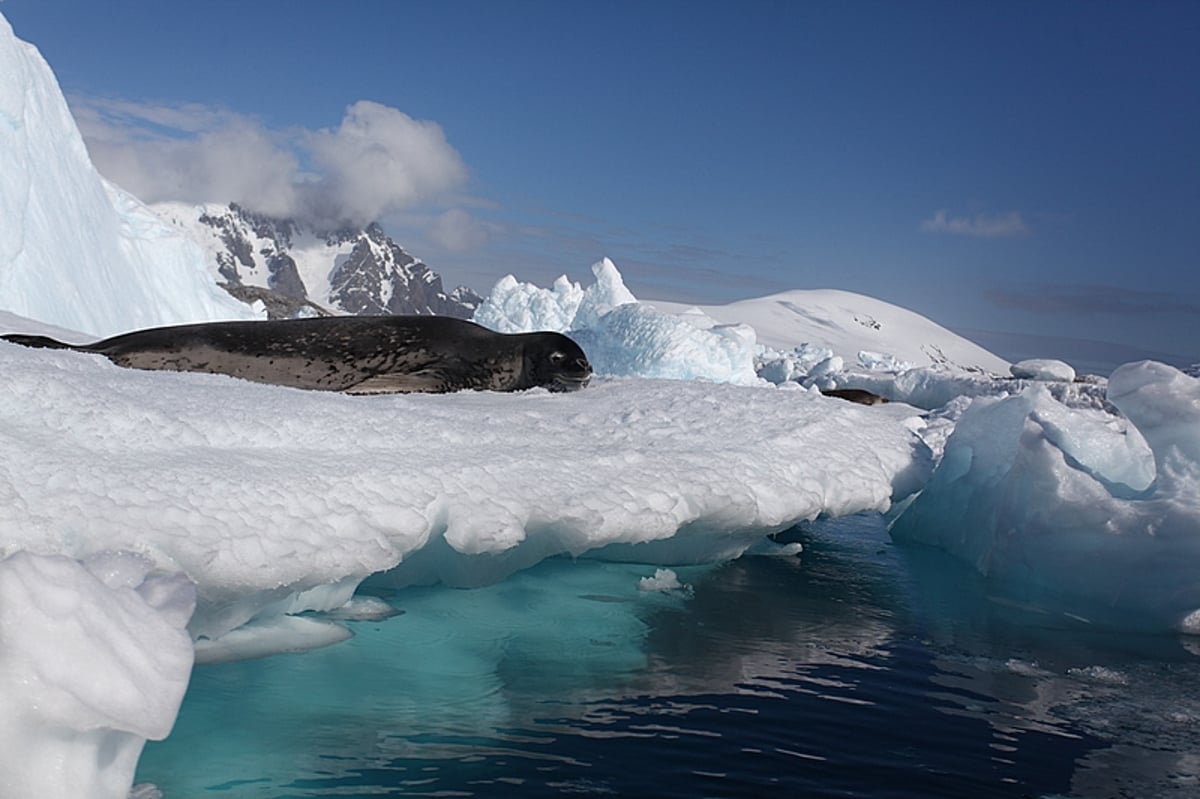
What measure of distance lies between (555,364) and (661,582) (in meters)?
2.47

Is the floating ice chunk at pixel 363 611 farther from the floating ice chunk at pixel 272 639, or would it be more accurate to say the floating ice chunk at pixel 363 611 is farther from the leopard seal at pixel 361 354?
the leopard seal at pixel 361 354

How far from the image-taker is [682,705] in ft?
8.77

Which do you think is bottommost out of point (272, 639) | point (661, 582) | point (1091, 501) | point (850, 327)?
point (272, 639)

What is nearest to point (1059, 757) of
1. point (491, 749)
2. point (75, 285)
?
point (491, 749)

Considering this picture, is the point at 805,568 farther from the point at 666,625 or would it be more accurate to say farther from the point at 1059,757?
the point at 1059,757

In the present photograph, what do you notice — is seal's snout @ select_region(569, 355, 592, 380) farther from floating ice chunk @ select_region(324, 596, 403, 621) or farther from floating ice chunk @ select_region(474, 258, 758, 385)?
floating ice chunk @ select_region(474, 258, 758, 385)

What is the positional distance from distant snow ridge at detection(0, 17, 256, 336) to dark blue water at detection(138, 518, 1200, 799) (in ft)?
38.2

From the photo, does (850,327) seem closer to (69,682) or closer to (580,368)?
(580,368)

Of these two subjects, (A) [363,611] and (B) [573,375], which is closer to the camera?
(A) [363,611]

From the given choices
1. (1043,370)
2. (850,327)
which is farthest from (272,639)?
(850,327)

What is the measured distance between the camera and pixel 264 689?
8.09 feet

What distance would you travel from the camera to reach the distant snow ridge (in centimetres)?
1284

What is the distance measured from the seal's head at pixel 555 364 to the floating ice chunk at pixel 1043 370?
18.5 meters

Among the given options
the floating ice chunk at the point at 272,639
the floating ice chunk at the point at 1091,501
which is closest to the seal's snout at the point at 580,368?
the floating ice chunk at the point at 1091,501
